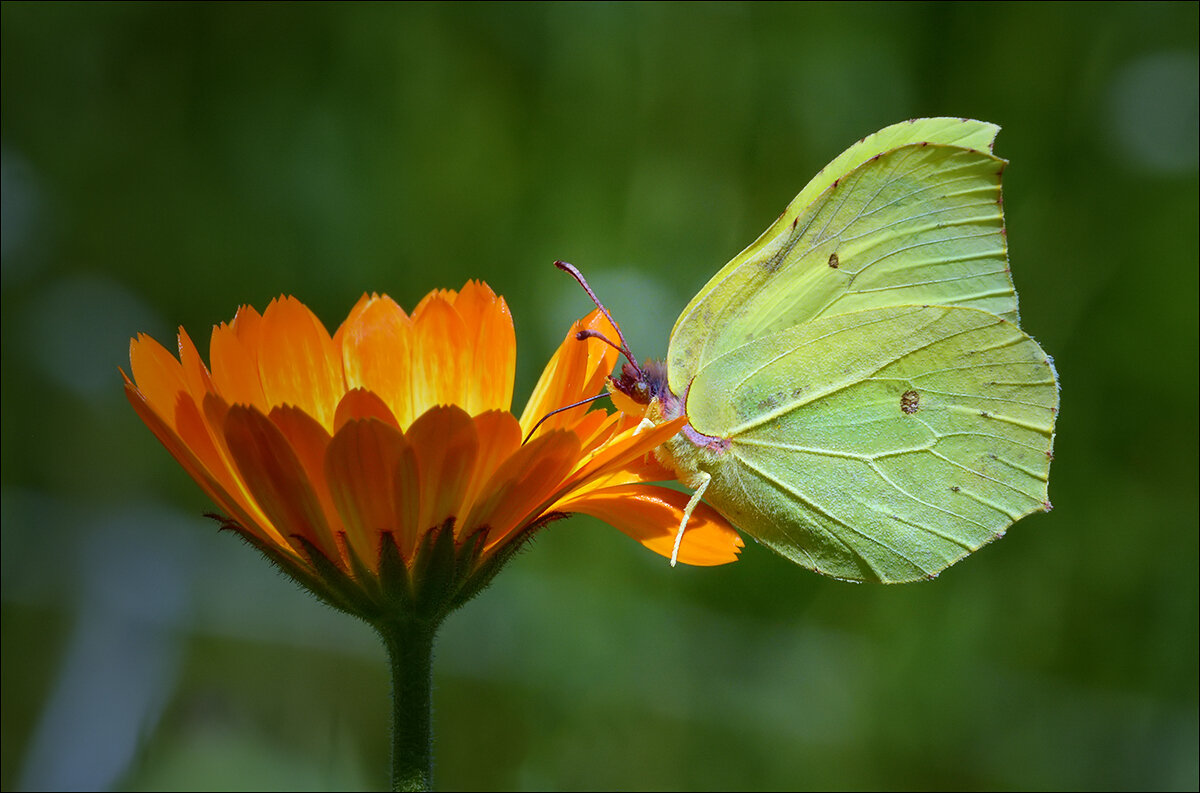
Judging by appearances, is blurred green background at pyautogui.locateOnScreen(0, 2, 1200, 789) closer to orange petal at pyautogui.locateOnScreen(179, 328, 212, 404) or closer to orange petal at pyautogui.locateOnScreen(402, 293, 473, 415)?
orange petal at pyautogui.locateOnScreen(402, 293, 473, 415)

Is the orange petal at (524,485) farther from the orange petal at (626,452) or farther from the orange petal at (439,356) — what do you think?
the orange petal at (439,356)

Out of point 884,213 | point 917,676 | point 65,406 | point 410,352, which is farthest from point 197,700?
point 884,213

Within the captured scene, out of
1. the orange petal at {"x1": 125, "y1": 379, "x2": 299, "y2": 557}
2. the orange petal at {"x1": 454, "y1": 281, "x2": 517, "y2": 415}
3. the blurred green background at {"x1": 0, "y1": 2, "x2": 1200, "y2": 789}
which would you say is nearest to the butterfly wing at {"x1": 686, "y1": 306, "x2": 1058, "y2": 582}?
the orange petal at {"x1": 454, "y1": 281, "x2": 517, "y2": 415}

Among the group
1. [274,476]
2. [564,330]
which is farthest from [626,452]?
[564,330]

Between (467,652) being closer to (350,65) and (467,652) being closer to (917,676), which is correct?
(917,676)

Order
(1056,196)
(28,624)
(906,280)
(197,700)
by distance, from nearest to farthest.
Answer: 1. (906,280)
2. (197,700)
3. (28,624)
4. (1056,196)

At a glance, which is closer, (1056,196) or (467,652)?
(467,652)
